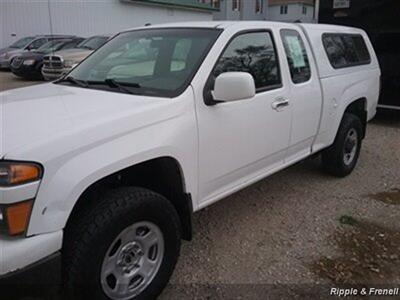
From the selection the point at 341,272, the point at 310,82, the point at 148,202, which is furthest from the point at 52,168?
the point at 310,82

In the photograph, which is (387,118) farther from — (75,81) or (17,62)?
(17,62)

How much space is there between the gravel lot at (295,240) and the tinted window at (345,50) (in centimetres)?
141

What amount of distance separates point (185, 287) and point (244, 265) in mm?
527

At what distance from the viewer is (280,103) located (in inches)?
143

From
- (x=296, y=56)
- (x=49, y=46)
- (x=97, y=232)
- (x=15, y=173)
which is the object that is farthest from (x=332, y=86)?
(x=49, y=46)

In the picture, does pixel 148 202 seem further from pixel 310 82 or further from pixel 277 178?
pixel 277 178

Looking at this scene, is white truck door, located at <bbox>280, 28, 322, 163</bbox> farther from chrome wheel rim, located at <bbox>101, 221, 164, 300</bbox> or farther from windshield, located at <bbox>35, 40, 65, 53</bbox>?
windshield, located at <bbox>35, 40, 65, 53</bbox>

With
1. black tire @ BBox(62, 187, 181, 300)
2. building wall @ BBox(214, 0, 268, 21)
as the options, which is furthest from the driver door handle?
building wall @ BBox(214, 0, 268, 21)

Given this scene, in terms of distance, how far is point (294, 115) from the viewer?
386 cm

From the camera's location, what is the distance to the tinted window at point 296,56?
390 centimetres

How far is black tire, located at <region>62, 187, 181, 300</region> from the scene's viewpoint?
7.30ft

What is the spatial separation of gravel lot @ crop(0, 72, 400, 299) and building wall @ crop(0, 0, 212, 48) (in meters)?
19.6

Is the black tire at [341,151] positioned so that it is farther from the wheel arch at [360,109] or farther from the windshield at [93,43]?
the windshield at [93,43]

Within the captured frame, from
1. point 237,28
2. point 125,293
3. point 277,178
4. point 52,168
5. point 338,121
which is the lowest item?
point 277,178
